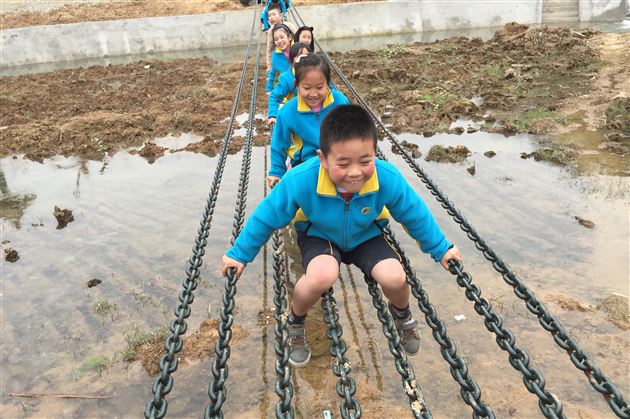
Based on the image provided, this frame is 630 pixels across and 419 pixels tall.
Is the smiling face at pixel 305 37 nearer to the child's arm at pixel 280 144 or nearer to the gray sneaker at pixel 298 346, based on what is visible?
the child's arm at pixel 280 144

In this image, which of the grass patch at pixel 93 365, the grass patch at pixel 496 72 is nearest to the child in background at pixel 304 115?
the grass patch at pixel 93 365

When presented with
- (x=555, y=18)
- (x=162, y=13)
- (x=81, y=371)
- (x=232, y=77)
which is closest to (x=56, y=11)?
(x=162, y=13)

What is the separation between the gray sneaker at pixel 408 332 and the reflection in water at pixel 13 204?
13.4 feet

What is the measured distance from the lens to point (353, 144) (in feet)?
6.54

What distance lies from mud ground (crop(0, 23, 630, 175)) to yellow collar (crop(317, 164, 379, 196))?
14.9ft

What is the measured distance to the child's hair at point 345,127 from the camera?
198 cm

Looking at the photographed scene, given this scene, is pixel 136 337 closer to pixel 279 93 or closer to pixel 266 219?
pixel 266 219

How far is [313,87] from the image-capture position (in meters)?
3.23

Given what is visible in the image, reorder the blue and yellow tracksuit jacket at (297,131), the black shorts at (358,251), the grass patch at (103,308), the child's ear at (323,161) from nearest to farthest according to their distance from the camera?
the child's ear at (323,161)
the black shorts at (358,251)
the blue and yellow tracksuit jacket at (297,131)
the grass patch at (103,308)

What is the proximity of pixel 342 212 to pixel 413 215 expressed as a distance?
12.7 inches

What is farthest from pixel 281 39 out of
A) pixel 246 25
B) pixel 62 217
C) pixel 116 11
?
pixel 116 11

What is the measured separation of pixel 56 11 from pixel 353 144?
720 inches

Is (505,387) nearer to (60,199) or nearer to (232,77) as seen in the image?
(60,199)

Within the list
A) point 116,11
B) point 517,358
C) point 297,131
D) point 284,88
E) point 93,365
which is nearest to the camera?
point 517,358
